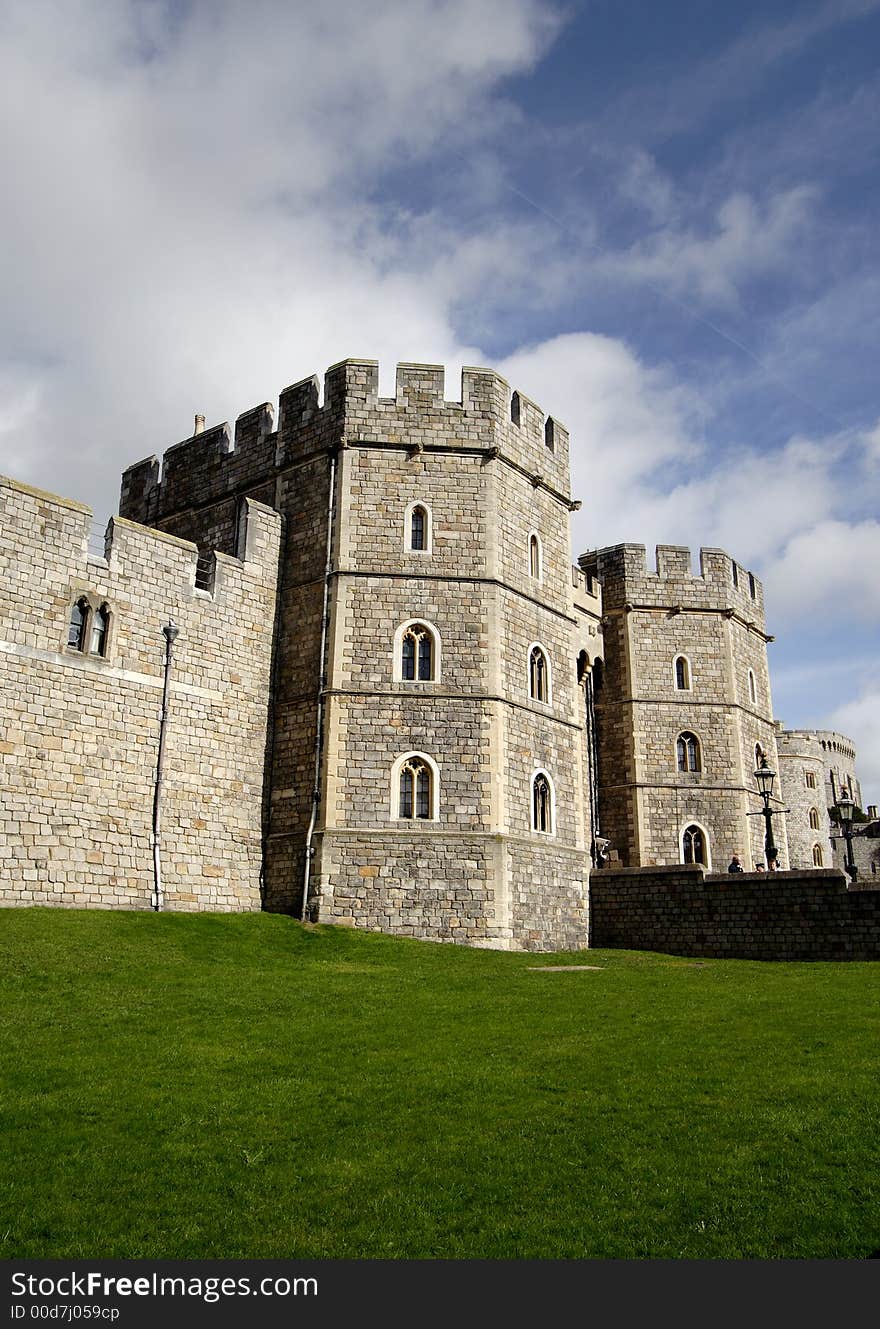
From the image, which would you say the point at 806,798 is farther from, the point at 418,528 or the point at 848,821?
the point at 418,528

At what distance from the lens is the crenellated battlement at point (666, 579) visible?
33.2m

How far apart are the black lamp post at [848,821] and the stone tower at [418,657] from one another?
46.3 feet

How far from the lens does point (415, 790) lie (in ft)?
71.8

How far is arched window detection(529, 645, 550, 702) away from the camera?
24234 millimetres

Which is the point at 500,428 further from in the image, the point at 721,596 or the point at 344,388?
the point at 721,596

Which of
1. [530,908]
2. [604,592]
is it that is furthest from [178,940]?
[604,592]

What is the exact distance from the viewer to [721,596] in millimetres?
33500

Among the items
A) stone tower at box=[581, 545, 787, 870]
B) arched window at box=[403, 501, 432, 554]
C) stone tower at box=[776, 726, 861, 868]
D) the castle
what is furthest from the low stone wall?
stone tower at box=[776, 726, 861, 868]

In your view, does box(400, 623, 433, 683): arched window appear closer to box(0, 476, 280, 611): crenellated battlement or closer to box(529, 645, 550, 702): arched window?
box(529, 645, 550, 702): arched window

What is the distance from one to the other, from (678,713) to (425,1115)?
78.4 ft

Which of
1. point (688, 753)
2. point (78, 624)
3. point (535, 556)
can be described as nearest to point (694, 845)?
point (688, 753)

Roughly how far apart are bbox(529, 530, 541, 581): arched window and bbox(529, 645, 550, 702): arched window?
1790 millimetres

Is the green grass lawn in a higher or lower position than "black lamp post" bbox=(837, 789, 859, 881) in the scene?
lower

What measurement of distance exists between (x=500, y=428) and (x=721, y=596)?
1182cm
